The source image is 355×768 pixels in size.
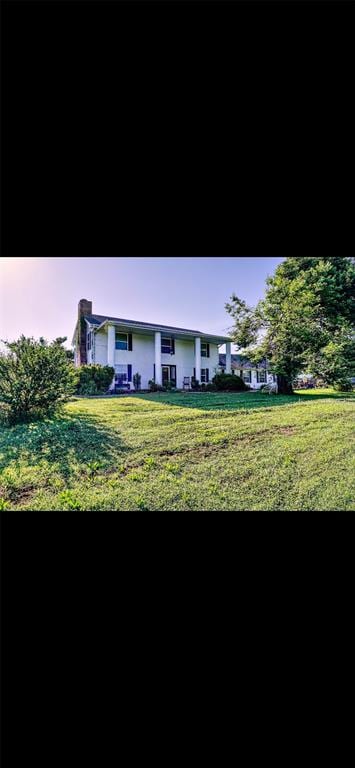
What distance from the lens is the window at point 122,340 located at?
5.66 m

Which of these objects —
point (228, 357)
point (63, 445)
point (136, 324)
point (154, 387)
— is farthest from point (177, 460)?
point (228, 357)

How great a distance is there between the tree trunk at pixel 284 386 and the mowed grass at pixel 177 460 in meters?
1.05

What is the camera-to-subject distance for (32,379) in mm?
3893

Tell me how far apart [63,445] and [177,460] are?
1.34 m

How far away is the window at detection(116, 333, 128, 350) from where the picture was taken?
223 inches

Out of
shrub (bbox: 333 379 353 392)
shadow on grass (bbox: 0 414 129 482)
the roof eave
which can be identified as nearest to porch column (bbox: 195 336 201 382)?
the roof eave

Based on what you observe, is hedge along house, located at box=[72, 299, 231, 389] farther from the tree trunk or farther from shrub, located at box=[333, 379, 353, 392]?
shrub, located at box=[333, 379, 353, 392]

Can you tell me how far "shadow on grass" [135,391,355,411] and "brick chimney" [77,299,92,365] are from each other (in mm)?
1367

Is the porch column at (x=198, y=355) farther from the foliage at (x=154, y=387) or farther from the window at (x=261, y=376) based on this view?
the window at (x=261, y=376)

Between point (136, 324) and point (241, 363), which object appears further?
point (241, 363)

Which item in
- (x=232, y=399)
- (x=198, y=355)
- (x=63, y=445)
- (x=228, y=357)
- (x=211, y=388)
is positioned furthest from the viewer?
(x=198, y=355)

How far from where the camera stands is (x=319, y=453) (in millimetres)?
3590

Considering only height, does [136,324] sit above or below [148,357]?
above

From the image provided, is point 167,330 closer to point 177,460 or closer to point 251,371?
point 251,371
